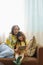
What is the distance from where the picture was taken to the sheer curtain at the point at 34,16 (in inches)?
154

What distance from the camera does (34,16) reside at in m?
3.94

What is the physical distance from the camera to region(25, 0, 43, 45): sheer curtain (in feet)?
12.9

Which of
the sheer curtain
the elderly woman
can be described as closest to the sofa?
the elderly woman

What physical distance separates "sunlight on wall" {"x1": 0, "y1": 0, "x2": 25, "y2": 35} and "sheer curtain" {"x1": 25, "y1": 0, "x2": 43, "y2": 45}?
0.39 ft

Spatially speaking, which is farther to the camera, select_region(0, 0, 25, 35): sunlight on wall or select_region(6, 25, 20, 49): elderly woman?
select_region(0, 0, 25, 35): sunlight on wall

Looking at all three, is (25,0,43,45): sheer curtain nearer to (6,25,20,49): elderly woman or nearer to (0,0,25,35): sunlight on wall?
(0,0,25,35): sunlight on wall

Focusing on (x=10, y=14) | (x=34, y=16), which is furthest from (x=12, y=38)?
(x=34, y=16)

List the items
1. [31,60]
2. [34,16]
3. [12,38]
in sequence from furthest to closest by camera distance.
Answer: [34,16] < [12,38] < [31,60]

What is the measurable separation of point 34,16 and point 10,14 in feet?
1.81

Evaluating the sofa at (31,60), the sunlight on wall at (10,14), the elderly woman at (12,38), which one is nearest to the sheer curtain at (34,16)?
the sunlight on wall at (10,14)

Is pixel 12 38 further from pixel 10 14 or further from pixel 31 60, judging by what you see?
pixel 31 60

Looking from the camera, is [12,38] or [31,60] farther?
[12,38]

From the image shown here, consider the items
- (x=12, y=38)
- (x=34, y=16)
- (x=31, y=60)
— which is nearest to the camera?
(x=31, y=60)

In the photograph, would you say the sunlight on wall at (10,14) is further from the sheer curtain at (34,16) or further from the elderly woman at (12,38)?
the elderly woman at (12,38)
